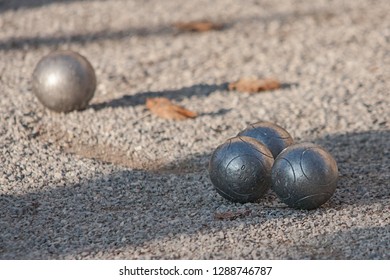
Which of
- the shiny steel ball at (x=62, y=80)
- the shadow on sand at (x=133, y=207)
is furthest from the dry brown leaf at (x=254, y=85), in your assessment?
the shadow on sand at (x=133, y=207)

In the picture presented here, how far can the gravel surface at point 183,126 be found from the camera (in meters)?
5.86

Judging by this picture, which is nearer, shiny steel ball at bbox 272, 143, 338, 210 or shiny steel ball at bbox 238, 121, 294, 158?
shiny steel ball at bbox 272, 143, 338, 210

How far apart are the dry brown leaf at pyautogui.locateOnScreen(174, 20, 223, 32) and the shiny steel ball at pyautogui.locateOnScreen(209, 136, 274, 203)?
16.8 ft

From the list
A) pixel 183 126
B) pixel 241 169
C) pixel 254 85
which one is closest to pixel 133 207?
pixel 241 169

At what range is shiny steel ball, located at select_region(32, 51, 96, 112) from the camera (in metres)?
8.29

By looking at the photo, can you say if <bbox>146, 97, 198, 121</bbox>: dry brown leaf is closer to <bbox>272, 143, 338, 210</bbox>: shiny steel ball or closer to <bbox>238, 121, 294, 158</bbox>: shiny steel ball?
<bbox>238, 121, 294, 158</bbox>: shiny steel ball

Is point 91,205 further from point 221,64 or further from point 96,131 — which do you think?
point 221,64

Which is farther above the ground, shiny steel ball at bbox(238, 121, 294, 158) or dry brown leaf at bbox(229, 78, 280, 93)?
dry brown leaf at bbox(229, 78, 280, 93)

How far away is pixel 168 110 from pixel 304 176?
8.82ft

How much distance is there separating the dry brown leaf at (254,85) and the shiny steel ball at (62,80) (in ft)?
5.72

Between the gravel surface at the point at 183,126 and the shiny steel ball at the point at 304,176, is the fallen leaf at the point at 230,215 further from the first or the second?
the shiny steel ball at the point at 304,176

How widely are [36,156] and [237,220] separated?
216cm

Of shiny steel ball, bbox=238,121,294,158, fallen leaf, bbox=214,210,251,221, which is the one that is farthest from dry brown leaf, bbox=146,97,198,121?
fallen leaf, bbox=214,210,251,221
